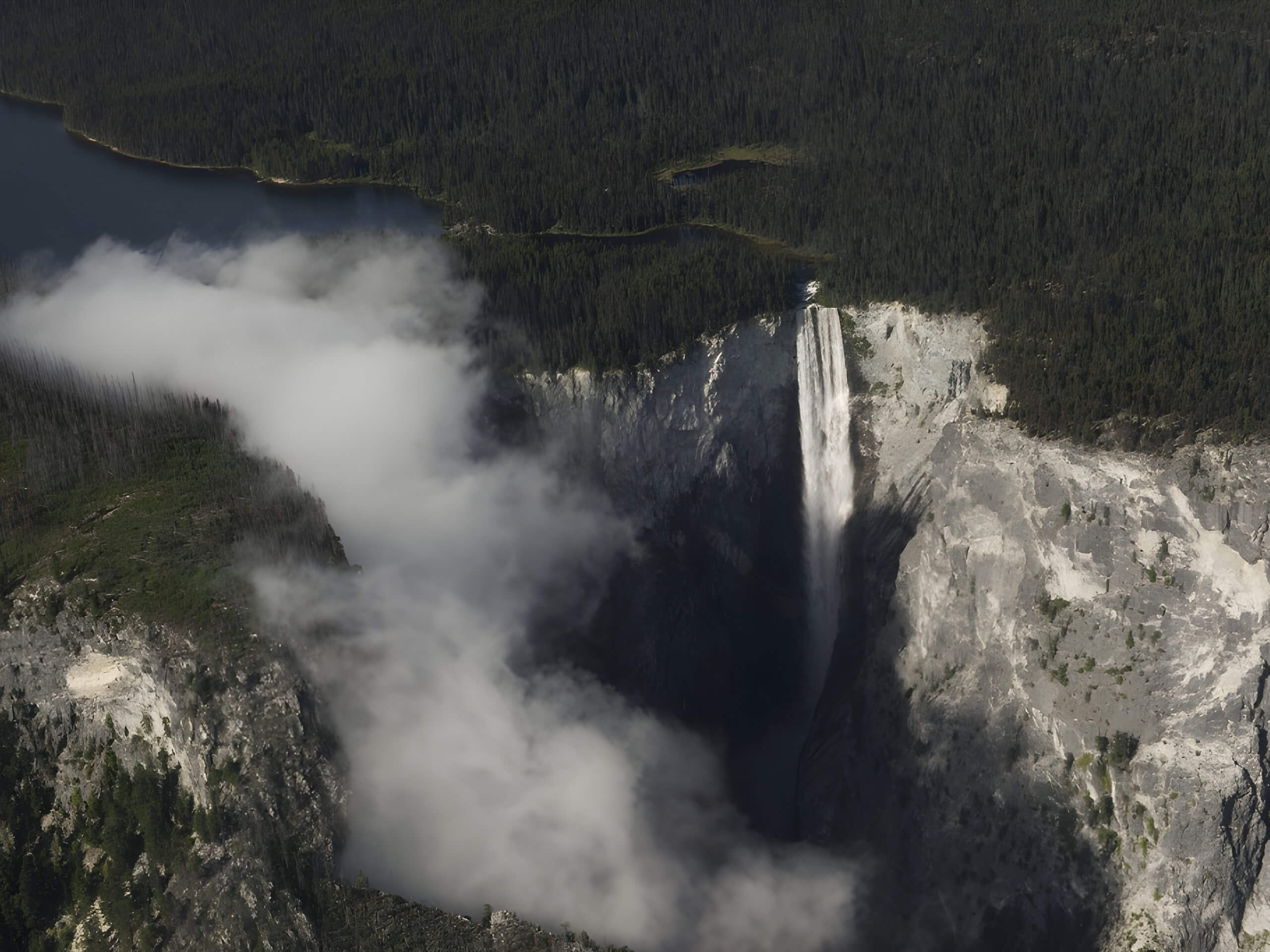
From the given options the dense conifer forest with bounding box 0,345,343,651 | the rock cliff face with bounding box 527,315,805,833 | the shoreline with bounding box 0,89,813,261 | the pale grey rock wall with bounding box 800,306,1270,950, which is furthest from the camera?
the shoreline with bounding box 0,89,813,261

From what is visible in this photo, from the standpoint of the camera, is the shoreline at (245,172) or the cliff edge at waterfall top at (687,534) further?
the shoreline at (245,172)

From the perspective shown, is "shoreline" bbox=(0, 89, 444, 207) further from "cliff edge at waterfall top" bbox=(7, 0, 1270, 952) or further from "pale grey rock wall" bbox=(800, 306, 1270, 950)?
"pale grey rock wall" bbox=(800, 306, 1270, 950)

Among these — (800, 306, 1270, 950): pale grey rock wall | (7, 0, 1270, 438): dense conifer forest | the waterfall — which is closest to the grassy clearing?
(7, 0, 1270, 438): dense conifer forest

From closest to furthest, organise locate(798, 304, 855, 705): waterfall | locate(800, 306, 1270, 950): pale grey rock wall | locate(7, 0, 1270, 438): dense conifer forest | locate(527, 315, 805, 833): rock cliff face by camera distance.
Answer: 1. locate(800, 306, 1270, 950): pale grey rock wall
2. locate(7, 0, 1270, 438): dense conifer forest
3. locate(527, 315, 805, 833): rock cliff face
4. locate(798, 304, 855, 705): waterfall

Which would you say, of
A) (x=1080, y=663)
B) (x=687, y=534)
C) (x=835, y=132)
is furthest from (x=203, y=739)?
(x=835, y=132)

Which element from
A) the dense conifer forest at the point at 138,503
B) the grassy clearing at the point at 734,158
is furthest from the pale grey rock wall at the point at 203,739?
the grassy clearing at the point at 734,158

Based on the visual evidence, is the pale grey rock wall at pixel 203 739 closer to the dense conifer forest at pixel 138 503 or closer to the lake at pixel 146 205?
the dense conifer forest at pixel 138 503

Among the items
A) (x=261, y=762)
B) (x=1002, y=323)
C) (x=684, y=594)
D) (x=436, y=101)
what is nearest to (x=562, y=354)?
(x=684, y=594)

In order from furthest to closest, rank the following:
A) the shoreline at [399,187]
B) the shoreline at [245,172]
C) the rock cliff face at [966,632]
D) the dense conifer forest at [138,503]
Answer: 1. the shoreline at [245,172]
2. the shoreline at [399,187]
3. the rock cliff face at [966,632]
4. the dense conifer forest at [138,503]
